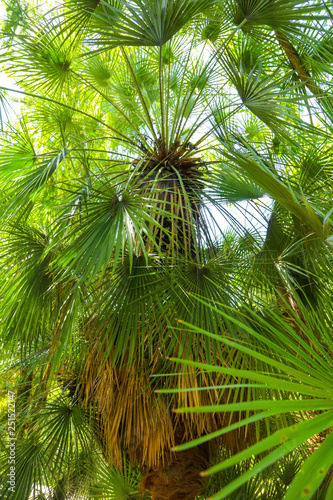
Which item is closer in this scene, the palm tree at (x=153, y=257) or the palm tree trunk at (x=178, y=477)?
the palm tree at (x=153, y=257)

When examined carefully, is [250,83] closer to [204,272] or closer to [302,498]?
[204,272]

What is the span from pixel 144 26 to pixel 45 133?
166cm

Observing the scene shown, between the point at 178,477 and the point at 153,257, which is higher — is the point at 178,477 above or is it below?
below

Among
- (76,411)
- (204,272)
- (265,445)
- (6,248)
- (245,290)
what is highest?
(6,248)

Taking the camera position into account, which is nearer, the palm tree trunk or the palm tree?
the palm tree

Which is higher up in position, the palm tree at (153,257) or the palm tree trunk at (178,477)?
the palm tree at (153,257)

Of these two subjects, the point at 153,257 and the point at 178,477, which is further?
the point at 178,477

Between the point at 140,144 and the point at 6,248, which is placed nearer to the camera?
the point at 6,248

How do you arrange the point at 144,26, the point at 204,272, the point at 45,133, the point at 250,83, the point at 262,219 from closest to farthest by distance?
the point at 144,26, the point at 204,272, the point at 250,83, the point at 262,219, the point at 45,133

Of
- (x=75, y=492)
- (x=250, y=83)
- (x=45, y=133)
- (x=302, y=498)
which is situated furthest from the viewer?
(x=45, y=133)

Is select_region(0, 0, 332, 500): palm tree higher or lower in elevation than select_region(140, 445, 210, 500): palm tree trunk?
higher

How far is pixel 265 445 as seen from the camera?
31 centimetres

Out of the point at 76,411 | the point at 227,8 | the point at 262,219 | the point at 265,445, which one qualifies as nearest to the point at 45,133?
the point at 227,8

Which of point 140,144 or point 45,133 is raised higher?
point 45,133
